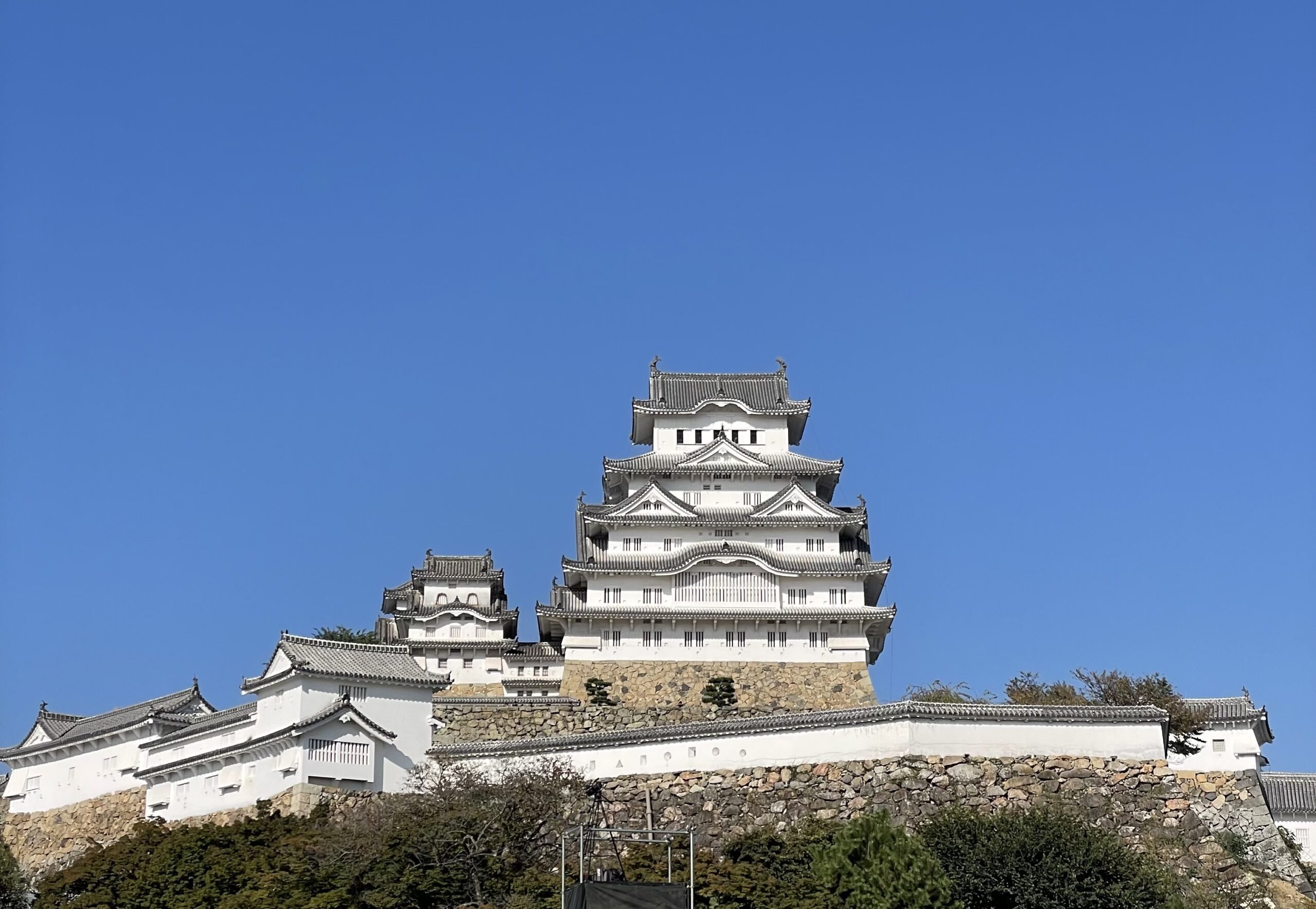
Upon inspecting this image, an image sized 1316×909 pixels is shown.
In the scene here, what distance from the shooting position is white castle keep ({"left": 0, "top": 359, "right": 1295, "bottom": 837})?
103 ft

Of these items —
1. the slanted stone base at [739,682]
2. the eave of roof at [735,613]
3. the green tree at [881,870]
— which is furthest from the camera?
the eave of roof at [735,613]

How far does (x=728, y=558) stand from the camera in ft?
152

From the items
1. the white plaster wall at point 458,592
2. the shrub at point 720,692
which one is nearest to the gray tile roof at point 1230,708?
the shrub at point 720,692

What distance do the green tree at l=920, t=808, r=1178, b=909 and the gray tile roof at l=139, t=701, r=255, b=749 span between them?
1552 centimetres

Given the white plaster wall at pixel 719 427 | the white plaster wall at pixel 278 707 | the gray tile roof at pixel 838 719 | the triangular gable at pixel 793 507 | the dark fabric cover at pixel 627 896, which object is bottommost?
the dark fabric cover at pixel 627 896

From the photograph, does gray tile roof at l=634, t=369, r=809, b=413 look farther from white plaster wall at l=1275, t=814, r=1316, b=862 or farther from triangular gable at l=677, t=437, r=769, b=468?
white plaster wall at l=1275, t=814, r=1316, b=862

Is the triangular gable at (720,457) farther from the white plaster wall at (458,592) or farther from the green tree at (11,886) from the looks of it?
the green tree at (11,886)

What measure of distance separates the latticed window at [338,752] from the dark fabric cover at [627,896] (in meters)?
9.57

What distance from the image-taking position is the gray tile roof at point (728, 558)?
45969mm

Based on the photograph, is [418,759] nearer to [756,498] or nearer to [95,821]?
[95,821]

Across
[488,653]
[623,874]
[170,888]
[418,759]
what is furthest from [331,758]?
[488,653]

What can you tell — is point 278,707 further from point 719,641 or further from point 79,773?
point 719,641

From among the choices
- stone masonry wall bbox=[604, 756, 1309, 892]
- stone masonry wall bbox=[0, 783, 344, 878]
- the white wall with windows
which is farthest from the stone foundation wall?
the white wall with windows

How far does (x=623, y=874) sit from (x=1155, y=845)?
997 cm
